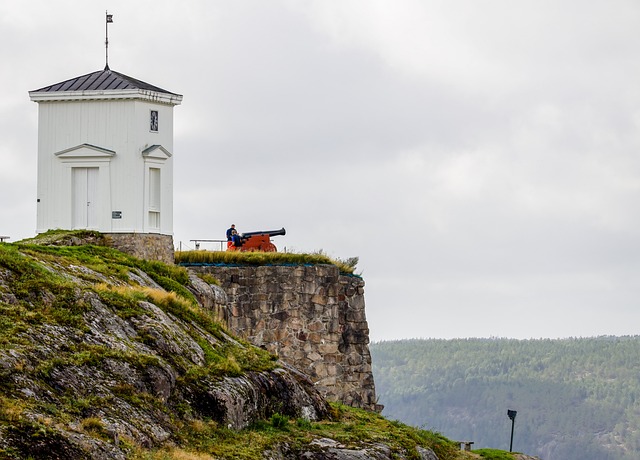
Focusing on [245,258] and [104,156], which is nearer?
[104,156]

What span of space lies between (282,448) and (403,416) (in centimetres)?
15367

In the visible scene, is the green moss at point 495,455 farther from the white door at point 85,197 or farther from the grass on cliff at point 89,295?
the white door at point 85,197

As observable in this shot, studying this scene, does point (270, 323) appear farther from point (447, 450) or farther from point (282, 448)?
point (282, 448)

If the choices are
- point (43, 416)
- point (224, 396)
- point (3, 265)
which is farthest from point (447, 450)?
point (43, 416)

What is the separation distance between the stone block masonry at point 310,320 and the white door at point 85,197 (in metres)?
4.00

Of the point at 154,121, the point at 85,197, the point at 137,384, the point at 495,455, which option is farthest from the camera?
the point at 154,121

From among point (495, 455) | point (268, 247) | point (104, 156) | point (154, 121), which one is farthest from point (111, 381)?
point (268, 247)

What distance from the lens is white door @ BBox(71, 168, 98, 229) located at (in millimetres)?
40875

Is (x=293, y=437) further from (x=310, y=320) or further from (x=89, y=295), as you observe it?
(x=310, y=320)

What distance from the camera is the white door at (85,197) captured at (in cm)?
4088

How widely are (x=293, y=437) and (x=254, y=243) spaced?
18312mm

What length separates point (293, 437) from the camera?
29094mm

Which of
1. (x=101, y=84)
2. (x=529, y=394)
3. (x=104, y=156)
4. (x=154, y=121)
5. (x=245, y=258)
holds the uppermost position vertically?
(x=101, y=84)

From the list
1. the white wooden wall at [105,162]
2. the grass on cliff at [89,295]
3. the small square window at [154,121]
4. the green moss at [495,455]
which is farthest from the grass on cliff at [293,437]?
the small square window at [154,121]
